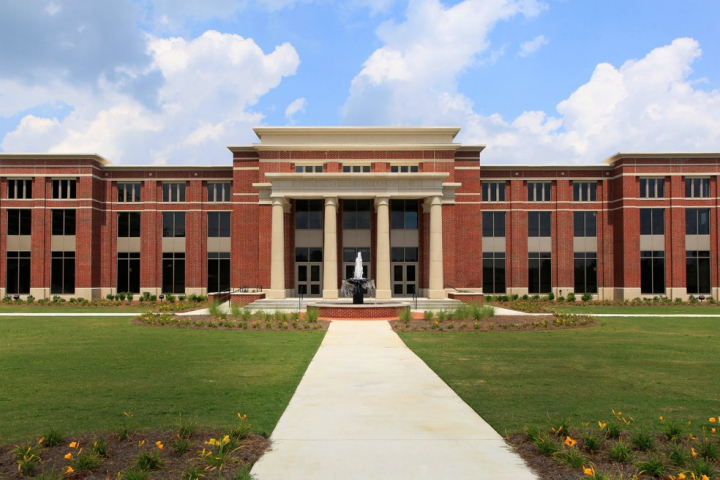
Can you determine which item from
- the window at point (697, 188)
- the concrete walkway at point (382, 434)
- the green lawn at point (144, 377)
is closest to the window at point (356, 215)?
the green lawn at point (144, 377)

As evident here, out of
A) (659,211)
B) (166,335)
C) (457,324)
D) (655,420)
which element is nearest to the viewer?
(655,420)

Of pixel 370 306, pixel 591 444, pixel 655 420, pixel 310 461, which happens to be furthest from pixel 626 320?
pixel 310 461

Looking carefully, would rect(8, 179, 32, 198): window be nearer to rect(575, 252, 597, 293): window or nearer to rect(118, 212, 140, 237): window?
rect(118, 212, 140, 237): window

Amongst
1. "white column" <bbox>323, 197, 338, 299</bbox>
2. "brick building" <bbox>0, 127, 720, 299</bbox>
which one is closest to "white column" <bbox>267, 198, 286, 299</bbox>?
"brick building" <bbox>0, 127, 720, 299</bbox>

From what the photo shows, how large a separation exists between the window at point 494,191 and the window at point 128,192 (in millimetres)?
28859

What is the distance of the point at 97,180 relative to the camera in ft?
152

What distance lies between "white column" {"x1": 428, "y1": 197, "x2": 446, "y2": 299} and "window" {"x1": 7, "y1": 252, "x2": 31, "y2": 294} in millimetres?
31937

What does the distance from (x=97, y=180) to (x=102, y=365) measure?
36528mm

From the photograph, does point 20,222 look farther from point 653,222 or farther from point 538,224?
point 653,222

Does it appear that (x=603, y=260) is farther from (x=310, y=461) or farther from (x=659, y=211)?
(x=310, y=461)

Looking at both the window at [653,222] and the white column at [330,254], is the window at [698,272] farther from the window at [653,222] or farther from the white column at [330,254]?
the white column at [330,254]

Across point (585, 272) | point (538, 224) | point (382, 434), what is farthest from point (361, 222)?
point (382, 434)

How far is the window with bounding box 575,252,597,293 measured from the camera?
46.6 meters

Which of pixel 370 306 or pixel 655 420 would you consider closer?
pixel 655 420
